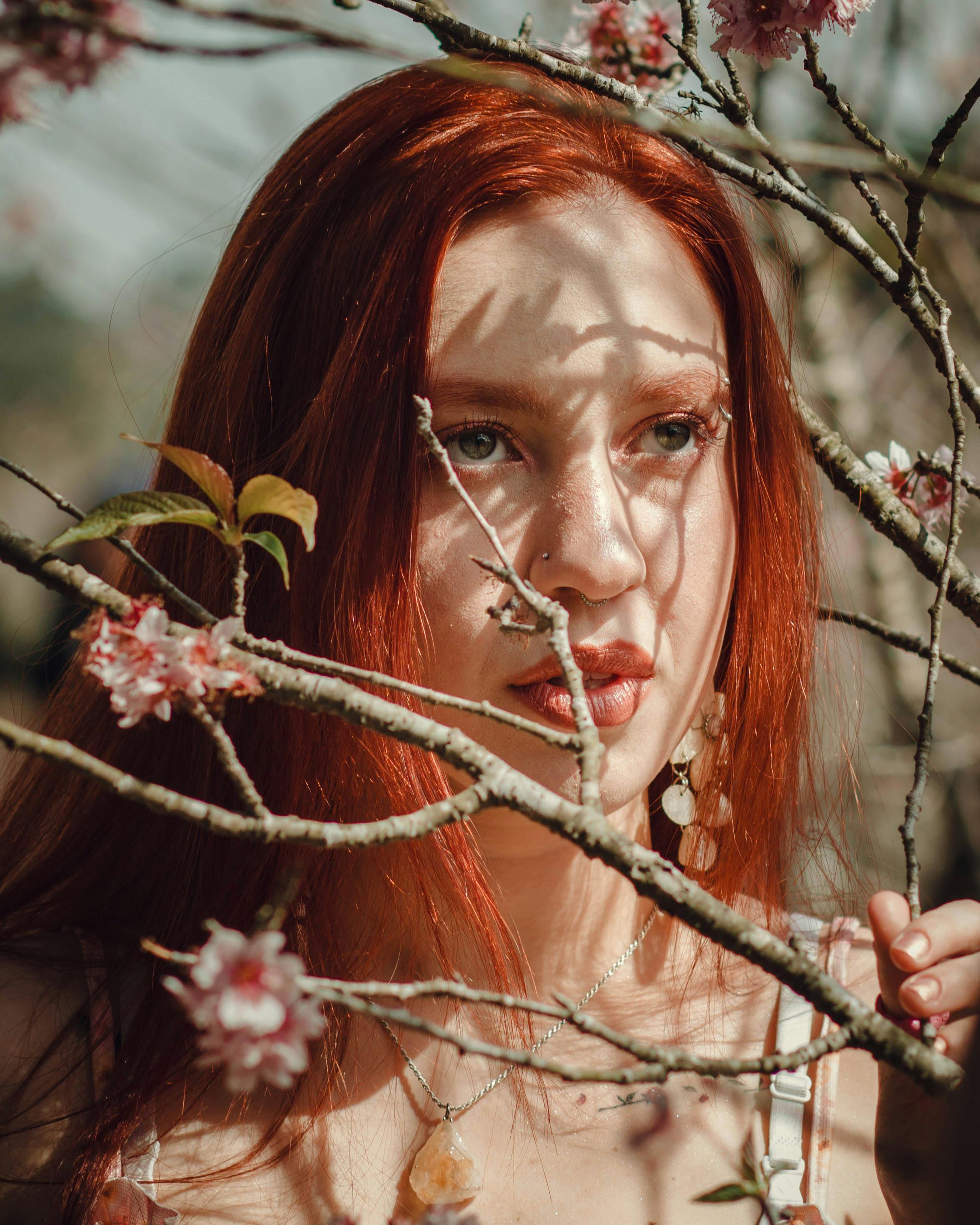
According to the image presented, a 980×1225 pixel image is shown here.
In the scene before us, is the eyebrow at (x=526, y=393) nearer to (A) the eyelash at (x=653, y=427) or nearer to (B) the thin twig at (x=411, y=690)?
(A) the eyelash at (x=653, y=427)

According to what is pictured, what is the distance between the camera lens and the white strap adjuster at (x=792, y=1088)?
1.20m

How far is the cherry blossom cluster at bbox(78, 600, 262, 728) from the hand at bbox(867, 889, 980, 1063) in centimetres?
50

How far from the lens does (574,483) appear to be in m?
0.99

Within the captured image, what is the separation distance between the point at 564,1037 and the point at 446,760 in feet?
3.01

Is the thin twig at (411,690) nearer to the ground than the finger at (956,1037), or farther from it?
farther from it

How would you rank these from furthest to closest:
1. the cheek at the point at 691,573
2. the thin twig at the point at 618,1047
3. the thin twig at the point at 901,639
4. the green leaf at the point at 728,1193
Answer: the thin twig at the point at 901,639 → the cheek at the point at 691,573 → the green leaf at the point at 728,1193 → the thin twig at the point at 618,1047

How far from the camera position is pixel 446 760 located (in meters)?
0.52

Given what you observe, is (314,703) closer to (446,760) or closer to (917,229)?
(446,760)

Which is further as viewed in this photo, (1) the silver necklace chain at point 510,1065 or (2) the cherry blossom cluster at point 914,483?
(2) the cherry blossom cluster at point 914,483

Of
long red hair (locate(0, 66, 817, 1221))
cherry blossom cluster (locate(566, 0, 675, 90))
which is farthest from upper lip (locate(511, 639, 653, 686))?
cherry blossom cluster (locate(566, 0, 675, 90))

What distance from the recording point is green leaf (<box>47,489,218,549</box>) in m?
0.55

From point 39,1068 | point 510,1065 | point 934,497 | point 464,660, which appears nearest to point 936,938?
point 464,660

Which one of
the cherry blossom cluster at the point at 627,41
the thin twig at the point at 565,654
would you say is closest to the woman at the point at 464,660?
the cherry blossom cluster at the point at 627,41

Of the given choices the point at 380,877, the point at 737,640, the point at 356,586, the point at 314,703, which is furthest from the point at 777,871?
the point at 314,703
